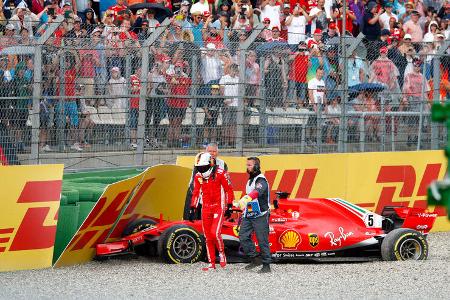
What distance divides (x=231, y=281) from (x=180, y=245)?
4.75ft

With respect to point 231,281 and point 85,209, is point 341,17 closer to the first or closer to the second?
point 85,209

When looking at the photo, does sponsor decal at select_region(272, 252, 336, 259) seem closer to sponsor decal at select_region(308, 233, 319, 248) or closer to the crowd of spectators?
sponsor decal at select_region(308, 233, 319, 248)

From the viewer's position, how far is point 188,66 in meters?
14.1

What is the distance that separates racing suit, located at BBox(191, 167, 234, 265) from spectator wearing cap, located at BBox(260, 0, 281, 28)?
744cm

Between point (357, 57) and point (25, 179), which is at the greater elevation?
point (357, 57)

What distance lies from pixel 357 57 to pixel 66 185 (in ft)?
17.2

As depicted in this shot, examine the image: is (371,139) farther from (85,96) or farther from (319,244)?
(85,96)

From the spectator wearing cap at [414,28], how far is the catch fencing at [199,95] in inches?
164

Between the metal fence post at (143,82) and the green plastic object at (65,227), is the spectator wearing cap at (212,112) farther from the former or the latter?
the green plastic object at (65,227)

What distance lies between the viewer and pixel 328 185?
51.0ft

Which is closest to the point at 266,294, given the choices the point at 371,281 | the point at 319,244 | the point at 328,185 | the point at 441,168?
the point at 371,281

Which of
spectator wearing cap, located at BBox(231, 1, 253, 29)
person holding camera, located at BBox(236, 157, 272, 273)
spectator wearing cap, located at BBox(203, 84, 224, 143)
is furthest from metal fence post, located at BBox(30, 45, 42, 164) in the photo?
spectator wearing cap, located at BBox(231, 1, 253, 29)

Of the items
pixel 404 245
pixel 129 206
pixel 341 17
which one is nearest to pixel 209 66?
pixel 129 206

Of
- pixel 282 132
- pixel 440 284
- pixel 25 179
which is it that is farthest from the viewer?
pixel 282 132
